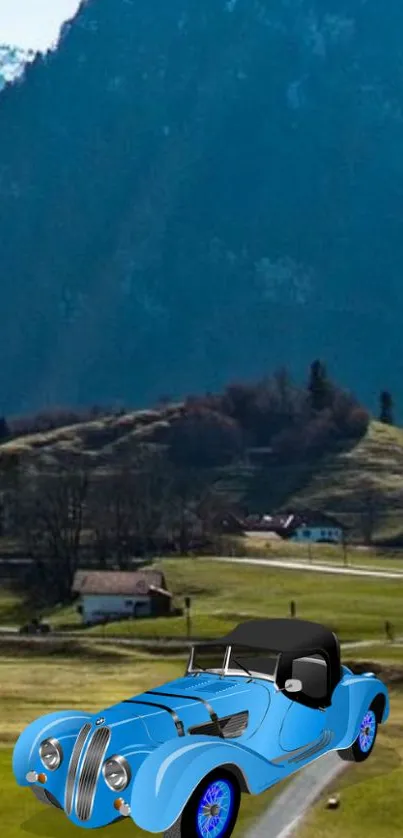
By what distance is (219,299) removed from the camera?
512 ft

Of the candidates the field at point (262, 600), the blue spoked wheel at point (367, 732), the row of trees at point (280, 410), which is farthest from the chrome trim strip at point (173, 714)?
the row of trees at point (280, 410)

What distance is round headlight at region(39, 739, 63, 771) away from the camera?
23.0 ft

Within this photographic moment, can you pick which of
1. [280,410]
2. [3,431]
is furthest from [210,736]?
[3,431]

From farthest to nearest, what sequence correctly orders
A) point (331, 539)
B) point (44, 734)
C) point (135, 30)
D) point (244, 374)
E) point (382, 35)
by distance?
1. point (135, 30)
2. point (382, 35)
3. point (244, 374)
4. point (331, 539)
5. point (44, 734)

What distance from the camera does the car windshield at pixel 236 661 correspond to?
7984 mm

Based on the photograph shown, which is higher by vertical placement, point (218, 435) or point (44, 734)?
point (218, 435)

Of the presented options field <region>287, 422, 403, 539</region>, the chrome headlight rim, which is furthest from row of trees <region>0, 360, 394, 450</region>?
the chrome headlight rim

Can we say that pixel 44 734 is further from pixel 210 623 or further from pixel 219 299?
pixel 219 299

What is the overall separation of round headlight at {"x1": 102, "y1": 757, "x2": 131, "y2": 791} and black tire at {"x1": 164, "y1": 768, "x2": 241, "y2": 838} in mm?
492

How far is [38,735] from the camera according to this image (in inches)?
292

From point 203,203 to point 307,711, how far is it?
165 m

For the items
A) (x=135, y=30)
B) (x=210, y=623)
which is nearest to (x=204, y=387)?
(x=135, y=30)

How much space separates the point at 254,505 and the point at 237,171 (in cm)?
13315

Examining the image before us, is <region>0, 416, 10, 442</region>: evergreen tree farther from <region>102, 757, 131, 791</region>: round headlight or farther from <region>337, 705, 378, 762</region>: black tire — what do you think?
<region>102, 757, 131, 791</region>: round headlight
